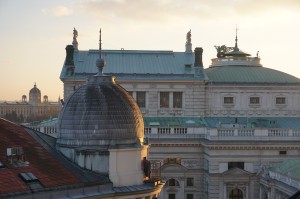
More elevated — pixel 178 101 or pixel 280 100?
pixel 280 100

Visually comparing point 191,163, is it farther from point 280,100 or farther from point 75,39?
point 75,39

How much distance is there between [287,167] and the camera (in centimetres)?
4891

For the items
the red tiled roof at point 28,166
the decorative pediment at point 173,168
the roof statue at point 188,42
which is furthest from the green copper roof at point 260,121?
the red tiled roof at point 28,166

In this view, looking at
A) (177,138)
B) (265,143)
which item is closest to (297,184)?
(265,143)

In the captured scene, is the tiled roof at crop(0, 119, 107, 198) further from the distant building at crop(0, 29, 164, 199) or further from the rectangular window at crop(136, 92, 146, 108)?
the rectangular window at crop(136, 92, 146, 108)

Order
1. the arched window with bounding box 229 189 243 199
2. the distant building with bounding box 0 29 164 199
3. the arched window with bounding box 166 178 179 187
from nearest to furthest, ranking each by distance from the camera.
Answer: the distant building with bounding box 0 29 164 199
the arched window with bounding box 229 189 243 199
the arched window with bounding box 166 178 179 187

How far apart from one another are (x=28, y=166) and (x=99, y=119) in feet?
16.2

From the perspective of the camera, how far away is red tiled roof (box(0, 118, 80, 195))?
94.3 ft

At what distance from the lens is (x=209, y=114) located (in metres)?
62.0

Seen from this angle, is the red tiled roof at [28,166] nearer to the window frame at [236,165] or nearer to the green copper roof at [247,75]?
the window frame at [236,165]

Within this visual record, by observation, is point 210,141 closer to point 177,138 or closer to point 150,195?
point 177,138

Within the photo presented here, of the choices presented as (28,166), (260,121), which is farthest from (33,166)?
(260,121)

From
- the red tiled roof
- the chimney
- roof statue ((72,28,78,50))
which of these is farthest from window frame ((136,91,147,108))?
the red tiled roof

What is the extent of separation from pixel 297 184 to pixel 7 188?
22.6m
